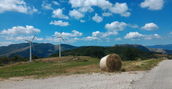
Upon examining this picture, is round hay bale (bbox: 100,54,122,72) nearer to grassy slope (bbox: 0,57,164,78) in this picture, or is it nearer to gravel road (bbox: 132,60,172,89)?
grassy slope (bbox: 0,57,164,78)

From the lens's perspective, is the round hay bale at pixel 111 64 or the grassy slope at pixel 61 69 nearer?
the round hay bale at pixel 111 64

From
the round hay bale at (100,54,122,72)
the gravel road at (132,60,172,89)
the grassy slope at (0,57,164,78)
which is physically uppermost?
the round hay bale at (100,54,122,72)

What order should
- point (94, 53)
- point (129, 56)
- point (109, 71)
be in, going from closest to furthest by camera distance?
point (109, 71) → point (129, 56) → point (94, 53)

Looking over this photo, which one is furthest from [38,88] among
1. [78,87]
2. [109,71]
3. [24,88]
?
[109,71]

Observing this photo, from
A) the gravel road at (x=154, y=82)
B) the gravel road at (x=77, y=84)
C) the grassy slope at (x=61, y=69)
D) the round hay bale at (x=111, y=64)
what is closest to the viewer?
the gravel road at (x=154, y=82)

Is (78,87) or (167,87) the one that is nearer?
(167,87)

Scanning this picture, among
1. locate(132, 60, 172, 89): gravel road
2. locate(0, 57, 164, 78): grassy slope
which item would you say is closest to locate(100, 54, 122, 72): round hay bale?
locate(0, 57, 164, 78): grassy slope

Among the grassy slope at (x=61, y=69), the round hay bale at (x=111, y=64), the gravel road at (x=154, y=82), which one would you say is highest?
the round hay bale at (x=111, y=64)

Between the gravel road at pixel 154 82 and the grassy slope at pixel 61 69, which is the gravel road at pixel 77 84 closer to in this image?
the gravel road at pixel 154 82

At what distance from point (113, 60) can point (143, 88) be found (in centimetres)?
1178

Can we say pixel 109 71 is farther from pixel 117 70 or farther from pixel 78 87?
pixel 78 87

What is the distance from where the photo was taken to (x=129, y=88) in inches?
487

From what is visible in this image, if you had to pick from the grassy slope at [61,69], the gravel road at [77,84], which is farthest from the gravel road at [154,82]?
the grassy slope at [61,69]

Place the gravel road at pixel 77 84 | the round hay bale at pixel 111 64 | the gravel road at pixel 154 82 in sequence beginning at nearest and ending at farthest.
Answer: the gravel road at pixel 154 82, the gravel road at pixel 77 84, the round hay bale at pixel 111 64
